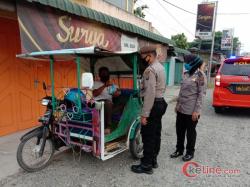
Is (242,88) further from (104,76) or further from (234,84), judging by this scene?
(104,76)

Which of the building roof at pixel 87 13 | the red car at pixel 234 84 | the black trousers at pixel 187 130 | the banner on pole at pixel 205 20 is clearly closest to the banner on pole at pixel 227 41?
the banner on pole at pixel 205 20

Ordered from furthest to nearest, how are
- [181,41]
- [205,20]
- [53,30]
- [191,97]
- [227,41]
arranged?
[227,41] < [181,41] < [205,20] < [53,30] < [191,97]

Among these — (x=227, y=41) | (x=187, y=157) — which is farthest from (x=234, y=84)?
(x=227, y=41)

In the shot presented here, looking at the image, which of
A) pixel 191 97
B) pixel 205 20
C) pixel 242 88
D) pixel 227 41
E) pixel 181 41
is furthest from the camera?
pixel 227 41

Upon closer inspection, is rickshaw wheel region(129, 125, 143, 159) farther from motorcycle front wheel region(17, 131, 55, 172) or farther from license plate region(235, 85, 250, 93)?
license plate region(235, 85, 250, 93)

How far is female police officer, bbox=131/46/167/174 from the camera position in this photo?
3080 mm

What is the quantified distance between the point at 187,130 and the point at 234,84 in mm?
3664

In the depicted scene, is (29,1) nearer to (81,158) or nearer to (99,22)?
(99,22)

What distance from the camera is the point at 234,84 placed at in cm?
664

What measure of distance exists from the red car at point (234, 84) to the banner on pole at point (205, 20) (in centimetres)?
1305

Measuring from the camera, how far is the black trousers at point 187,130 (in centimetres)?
379

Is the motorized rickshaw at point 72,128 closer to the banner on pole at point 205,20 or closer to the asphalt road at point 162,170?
the asphalt road at point 162,170

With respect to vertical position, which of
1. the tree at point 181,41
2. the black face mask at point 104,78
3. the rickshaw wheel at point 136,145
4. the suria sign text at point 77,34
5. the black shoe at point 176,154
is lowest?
the black shoe at point 176,154

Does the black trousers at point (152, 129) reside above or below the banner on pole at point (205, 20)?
below
